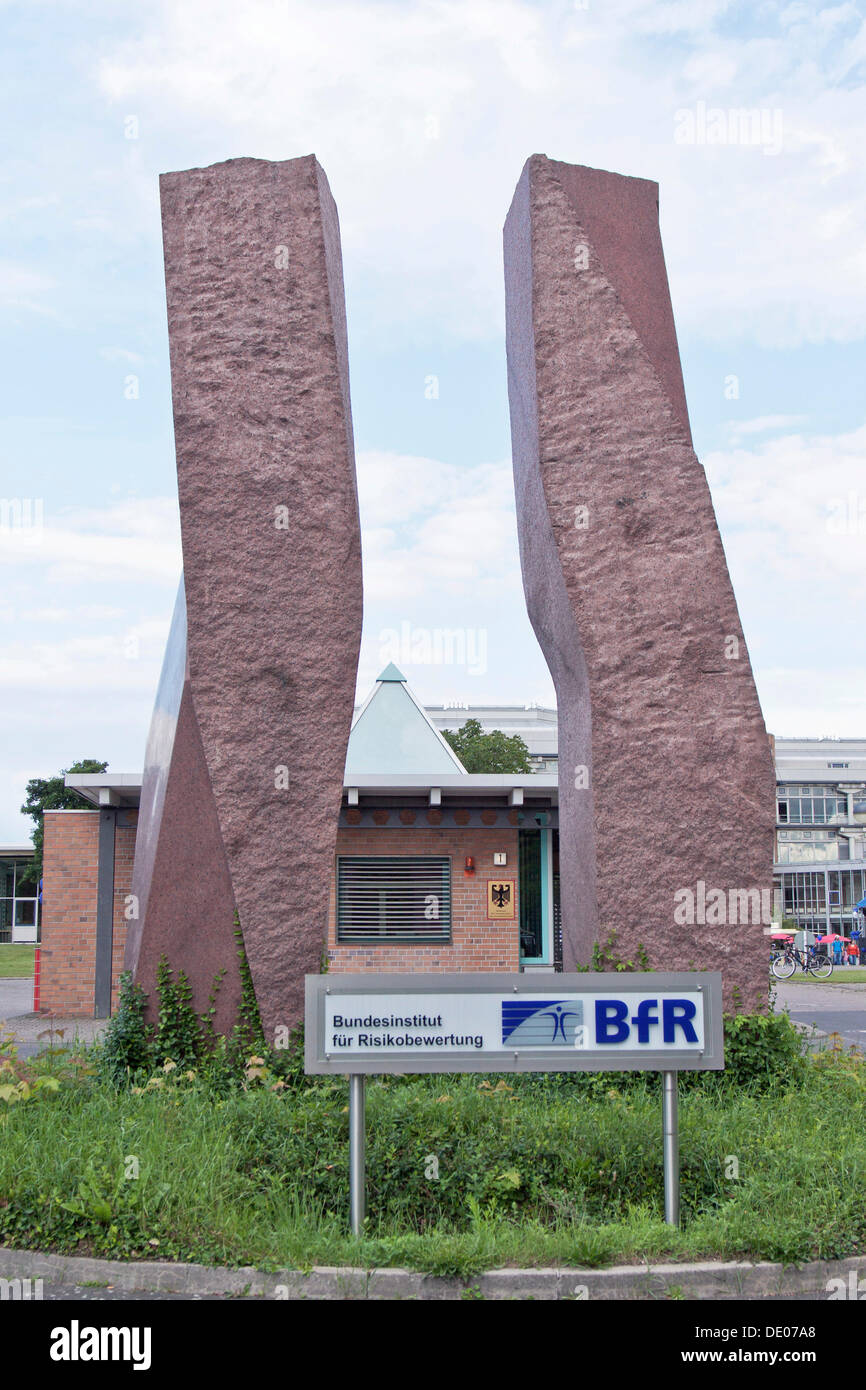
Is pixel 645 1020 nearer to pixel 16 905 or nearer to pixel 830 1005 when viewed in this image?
pixel 830 1005

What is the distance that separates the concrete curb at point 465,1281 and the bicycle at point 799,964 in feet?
82.4

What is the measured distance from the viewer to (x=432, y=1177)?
18.7 ft

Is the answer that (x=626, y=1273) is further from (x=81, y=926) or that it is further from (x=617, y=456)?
(x=81, y=926)

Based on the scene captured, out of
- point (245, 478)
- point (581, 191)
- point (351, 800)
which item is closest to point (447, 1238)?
point (245, 478)

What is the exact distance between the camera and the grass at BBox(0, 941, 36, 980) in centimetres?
2809

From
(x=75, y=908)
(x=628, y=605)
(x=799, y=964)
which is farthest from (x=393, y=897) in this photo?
(x=799, y=964)

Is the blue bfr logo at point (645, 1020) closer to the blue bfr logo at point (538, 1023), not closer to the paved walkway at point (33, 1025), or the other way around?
the blue bfr logo at point (538, 1023)

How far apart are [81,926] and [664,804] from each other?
977 cm

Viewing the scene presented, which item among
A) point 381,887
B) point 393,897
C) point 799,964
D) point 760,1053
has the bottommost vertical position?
point 799,964

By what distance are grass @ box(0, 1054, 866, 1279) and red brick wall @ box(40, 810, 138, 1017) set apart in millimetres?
8456

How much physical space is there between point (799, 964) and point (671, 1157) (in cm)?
2598

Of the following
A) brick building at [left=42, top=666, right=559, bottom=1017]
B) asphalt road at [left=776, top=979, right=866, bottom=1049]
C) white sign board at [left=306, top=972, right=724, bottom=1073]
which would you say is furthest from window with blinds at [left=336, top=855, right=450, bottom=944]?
white sign board at [left=306, top=972, right=724, bottom=1073]
